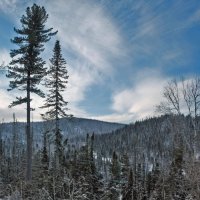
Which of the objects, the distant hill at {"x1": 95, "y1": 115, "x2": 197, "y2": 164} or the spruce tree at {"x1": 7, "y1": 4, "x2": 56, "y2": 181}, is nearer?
the spruce tree at {"x1": 7, "y1": 4, "x2": 56, "y2": 181}

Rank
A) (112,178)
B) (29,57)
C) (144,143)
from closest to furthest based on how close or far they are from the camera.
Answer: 1. (29,57)
2. (112,178)
3. (144,143)

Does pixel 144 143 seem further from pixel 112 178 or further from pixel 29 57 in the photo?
pixel 29 57

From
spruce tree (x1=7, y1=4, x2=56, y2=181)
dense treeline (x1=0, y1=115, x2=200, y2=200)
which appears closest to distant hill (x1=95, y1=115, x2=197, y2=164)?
dense treeline (x1=0, y1=115, x2=200, y2=200)

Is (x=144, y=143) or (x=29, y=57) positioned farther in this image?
(x=144, y=143)

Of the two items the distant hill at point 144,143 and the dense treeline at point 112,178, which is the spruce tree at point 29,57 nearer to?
the dense treeline at point 112,178

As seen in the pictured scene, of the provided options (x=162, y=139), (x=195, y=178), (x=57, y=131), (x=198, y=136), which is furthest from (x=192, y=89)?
(x=162, y=139)

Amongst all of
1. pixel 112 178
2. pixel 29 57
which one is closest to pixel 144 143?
pixel 112 178

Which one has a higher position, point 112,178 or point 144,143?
point 144,143

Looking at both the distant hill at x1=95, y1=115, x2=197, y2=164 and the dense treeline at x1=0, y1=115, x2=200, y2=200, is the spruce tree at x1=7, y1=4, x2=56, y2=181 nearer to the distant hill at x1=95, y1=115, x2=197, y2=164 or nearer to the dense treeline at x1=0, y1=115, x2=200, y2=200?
the dense treeline at x1=0, y1=115, x2=200, y2=200

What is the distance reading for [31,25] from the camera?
80.8ft

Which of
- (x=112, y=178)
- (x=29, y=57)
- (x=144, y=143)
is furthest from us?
(x=144, y=143)

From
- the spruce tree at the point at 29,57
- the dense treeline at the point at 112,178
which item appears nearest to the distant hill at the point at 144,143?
the dense treeline at the point at 112,178

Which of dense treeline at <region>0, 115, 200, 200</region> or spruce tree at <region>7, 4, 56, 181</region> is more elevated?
spruce tree at <region>7, 4, 56, 181</region>

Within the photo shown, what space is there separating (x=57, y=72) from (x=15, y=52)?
882 centimetres
